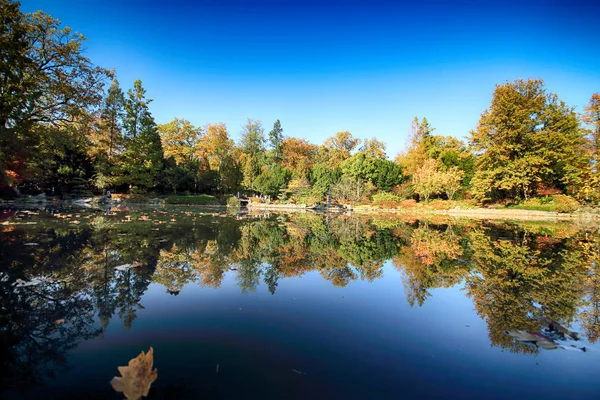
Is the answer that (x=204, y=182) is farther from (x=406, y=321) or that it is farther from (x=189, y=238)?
(x=406, y=321)

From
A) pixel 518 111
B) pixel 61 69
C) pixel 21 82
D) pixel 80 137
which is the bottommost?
pixel 80 137

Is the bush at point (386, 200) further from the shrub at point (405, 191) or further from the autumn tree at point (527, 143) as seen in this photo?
the autumn tree at point (527, 143)

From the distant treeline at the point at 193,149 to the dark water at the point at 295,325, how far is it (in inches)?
462

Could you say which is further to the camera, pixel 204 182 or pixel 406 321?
pixel 204 182

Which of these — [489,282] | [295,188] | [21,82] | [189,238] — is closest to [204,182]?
[295,188]

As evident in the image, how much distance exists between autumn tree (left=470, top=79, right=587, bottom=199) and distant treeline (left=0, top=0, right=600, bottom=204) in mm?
116

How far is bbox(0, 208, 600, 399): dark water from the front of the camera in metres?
2.14

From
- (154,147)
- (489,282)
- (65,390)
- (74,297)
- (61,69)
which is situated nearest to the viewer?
(65,390)

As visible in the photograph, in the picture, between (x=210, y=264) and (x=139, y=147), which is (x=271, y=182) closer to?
(x=139, y=147)

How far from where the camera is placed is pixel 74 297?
3609 millimetres

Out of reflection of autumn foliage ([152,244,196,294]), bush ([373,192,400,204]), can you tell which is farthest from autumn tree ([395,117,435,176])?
reflection of autumn foliage ([152,244,196,294])

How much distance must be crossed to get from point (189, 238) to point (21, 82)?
466 inches

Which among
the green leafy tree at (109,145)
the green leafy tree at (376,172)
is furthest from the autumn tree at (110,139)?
the green leafy tree at (376,172)

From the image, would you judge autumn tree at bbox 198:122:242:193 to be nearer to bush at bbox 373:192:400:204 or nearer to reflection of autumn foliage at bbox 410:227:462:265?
bush at bbox 373:192:400:204
